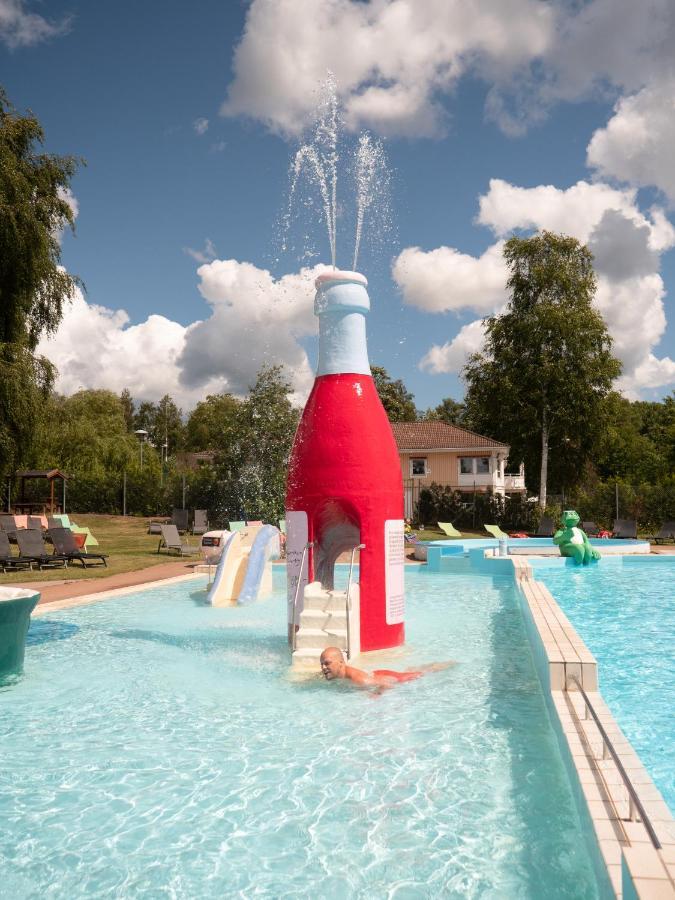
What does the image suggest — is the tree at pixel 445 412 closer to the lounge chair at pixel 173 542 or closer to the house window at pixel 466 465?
the house window at pixel 466 465

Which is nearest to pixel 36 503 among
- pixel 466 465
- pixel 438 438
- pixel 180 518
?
pixel 180 518

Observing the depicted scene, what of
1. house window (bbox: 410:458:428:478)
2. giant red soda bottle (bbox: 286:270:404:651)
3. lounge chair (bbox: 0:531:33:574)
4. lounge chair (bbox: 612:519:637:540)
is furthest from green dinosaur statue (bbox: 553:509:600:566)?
house window (bbox: 410:458:428:478)

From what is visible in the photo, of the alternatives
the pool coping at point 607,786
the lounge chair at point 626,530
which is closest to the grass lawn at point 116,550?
the pool coping at point 607,786

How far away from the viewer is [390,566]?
29.5 feet

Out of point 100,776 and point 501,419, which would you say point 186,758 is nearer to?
point 100,776

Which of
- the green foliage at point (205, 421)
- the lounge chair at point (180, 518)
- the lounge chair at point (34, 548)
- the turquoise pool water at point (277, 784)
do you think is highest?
the green foliage at point (205, 421)

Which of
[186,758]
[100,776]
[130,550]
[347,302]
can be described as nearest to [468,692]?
[186,758]

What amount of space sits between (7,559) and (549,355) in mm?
30871

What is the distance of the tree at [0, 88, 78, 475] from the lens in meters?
20.1

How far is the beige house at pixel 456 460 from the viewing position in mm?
42531

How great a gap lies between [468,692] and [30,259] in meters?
18.5

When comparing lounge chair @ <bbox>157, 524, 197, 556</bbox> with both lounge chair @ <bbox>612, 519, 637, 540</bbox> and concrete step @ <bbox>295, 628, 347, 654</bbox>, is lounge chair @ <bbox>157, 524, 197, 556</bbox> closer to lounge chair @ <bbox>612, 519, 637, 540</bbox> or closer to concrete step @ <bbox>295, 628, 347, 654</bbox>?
concrete step @ <bbox>295, 628, 347, 654</bbox>

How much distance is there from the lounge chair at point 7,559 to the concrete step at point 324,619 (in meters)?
10.3

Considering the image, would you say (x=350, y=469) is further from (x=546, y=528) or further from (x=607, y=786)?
(x=546, y=528)
